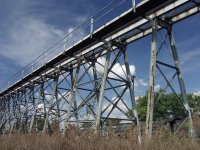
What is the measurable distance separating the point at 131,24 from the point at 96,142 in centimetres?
723

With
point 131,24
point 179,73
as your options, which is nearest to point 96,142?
point 179,73

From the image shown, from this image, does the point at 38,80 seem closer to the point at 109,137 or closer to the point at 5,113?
the point at 5,113

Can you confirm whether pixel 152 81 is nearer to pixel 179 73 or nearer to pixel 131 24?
pixel 179 73

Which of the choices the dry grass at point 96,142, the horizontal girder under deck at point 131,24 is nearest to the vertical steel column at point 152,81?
the horizontal girder under deck at point 131,24

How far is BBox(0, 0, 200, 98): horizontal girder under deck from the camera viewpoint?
34.4 feet

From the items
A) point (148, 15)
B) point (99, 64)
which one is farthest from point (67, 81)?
point (148, 15)

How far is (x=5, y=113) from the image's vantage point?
30.4 m

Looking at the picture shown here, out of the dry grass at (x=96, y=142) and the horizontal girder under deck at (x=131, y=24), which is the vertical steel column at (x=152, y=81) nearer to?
the horizontal girder under deck at (x=131, y=24)

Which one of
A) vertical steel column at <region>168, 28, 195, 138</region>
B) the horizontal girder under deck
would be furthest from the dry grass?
the horizontal girder under deck

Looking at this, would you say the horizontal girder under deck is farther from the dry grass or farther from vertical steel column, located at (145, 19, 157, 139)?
the dry grass

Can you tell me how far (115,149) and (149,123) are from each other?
3989 mm

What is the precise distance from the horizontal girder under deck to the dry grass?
5.90 metres

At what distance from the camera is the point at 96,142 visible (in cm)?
595

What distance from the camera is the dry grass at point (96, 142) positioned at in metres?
5.59
